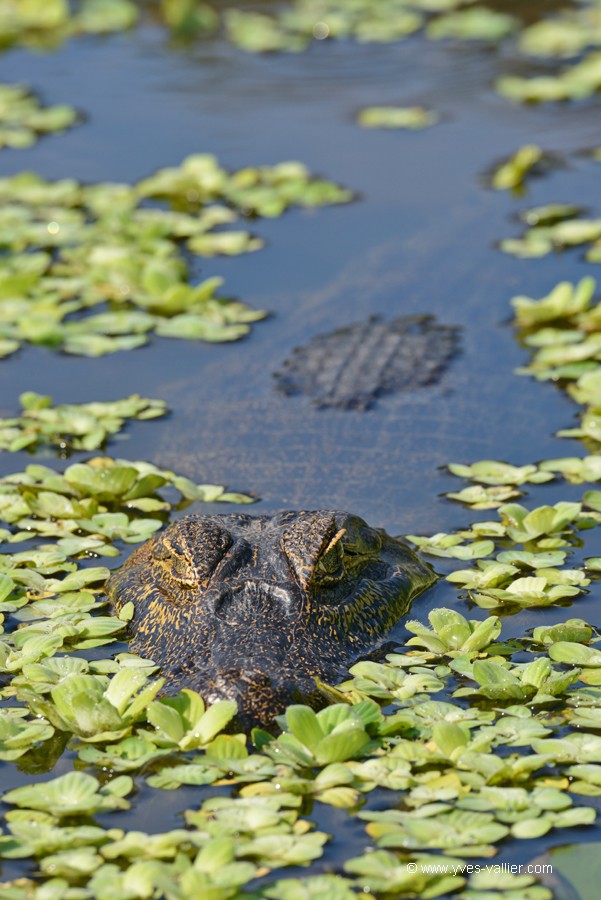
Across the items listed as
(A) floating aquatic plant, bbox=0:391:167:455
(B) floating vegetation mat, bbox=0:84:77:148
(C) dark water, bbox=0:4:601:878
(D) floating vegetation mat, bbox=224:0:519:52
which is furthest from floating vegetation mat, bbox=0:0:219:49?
(A) floating aquatic plant, bbox=0:391:167:455

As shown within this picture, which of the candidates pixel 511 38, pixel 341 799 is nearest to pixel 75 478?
pixel 341 799

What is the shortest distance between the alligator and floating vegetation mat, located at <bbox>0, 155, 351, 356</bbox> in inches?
19.8

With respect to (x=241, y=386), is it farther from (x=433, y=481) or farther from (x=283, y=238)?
(x=283, y=238)

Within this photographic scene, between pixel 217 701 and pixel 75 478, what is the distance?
200 cm

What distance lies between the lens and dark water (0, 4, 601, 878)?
636 centimetres

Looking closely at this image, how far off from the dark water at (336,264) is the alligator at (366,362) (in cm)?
11

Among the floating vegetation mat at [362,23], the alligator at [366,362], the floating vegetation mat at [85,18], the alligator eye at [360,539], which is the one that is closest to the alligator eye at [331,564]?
the alligator eye at [360,539]

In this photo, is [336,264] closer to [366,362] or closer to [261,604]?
[366,362]

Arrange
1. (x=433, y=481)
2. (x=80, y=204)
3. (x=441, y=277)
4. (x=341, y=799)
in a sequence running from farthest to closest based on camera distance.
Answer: (x=80, y=204)
(x=441, y=277)
(x=433, y=481)
(x=341, y=799)

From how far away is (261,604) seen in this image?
446 cm

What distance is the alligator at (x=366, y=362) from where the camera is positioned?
7.07 meters

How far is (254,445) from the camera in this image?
6.60 m

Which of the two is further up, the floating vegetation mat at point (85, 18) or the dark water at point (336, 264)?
the floating vegetation mat at point (85, 18)

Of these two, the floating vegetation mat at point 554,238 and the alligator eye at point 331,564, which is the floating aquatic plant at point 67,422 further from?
the floating vegetation mat at point 554,238
